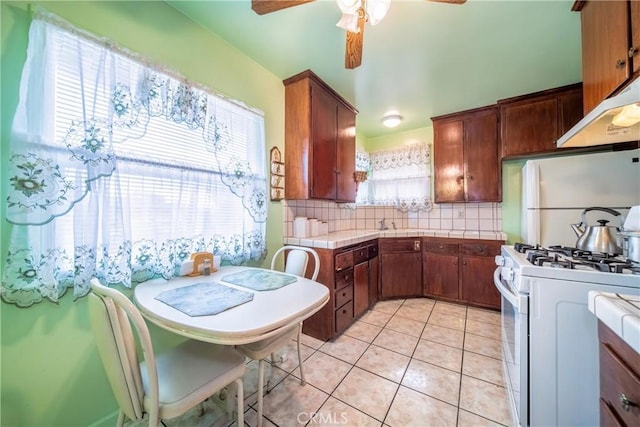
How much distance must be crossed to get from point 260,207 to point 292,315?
1.15 m

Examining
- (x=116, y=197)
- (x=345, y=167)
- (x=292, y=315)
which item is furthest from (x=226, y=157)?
(x=345, y=167)

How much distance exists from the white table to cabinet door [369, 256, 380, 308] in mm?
1499

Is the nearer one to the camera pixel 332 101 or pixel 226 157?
pixel 226 157

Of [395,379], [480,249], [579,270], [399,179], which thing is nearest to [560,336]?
[579,270]

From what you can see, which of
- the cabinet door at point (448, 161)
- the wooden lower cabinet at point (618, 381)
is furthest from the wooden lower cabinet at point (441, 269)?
the wooden lower cabinet at point (618, 381)

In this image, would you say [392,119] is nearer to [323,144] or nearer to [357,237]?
[323,144]

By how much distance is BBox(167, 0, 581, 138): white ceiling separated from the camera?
1416mm

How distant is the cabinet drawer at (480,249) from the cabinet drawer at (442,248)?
0.24 feet

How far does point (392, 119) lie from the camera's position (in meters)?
2.96

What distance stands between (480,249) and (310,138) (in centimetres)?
225

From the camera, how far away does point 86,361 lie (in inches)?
43.3

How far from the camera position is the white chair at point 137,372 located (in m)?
0.75

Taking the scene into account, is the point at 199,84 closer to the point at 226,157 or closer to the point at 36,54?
the point at 226,157

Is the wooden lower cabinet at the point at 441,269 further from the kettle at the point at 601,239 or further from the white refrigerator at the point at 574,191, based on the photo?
the kettle at the point at 601,239
